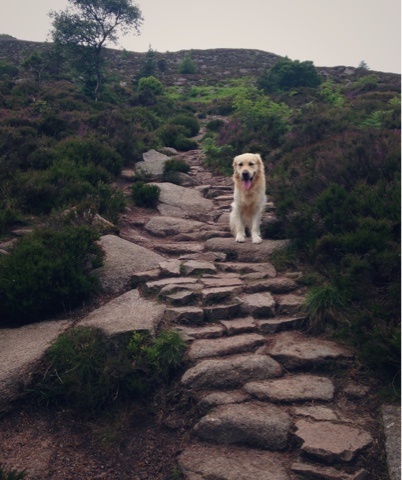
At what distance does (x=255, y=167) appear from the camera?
26.1ft

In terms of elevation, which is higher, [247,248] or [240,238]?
[240,238]

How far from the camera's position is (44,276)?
541 centimetres

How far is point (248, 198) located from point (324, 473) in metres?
5.14

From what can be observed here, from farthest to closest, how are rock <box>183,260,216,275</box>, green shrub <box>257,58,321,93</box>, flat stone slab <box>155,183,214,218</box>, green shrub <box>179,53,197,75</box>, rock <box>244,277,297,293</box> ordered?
green shrub <box>179,53,197,75</box>
green shrub <box>257,58,321,93</box>
flat stone slab <box>155,183,214,218</box>
rock <box>183,260,216,275</box>
rock <box>244,277,297,293</box>

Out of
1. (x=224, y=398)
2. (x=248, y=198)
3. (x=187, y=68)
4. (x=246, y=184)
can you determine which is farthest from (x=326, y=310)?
(x=187, y=68)

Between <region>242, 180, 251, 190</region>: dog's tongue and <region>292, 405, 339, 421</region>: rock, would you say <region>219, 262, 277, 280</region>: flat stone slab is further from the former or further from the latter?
<region>292, 405, 339, 421</region>: rock

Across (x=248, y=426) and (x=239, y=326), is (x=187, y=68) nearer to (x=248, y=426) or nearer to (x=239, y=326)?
(x=239, y=326)

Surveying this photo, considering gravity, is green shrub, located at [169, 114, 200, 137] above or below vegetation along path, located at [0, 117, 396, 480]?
above

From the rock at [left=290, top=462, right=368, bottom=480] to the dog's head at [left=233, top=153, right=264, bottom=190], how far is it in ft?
17.0

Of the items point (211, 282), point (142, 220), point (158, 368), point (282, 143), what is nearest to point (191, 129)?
point (282, 143)

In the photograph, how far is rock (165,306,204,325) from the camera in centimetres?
528

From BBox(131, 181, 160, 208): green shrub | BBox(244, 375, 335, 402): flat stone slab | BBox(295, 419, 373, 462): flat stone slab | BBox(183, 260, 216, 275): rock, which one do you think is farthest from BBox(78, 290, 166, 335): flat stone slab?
BBox(131, 181, 160, 208): green shrub

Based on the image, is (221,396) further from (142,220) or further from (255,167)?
(142,220)

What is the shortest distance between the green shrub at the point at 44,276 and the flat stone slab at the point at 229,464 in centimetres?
259
